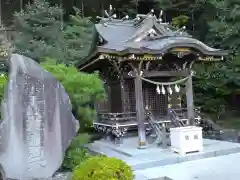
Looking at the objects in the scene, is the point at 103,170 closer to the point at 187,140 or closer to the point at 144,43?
the point at 187,140

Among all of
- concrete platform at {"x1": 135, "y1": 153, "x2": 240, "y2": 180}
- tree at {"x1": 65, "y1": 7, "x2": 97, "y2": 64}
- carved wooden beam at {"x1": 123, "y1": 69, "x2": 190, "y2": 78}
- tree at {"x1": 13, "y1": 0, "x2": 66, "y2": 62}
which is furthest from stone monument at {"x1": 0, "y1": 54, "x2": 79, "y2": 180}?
tree at {"x1": 65, "y1": 7, "x2": 97, "y2": 64}

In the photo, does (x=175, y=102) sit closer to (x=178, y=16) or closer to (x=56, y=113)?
(x=56, y=113)

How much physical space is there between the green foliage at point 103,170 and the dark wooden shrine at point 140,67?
5.10 metres

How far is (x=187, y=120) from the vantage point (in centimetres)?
1154

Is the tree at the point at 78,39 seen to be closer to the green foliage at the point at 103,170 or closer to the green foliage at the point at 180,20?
the green foliage at the point at 180,20

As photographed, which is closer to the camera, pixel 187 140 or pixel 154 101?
pixel 187 140

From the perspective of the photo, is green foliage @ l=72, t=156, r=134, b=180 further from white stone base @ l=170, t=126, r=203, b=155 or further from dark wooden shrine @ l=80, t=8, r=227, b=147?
dark wooden shrine @ l=80, t=8, r=227, b=147

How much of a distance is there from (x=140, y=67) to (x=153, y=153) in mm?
3242

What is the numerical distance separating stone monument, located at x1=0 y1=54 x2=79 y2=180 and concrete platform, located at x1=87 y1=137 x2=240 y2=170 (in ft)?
8.22

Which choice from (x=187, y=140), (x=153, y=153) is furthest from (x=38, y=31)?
(x=187, y=140)

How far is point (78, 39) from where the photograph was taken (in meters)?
19.0

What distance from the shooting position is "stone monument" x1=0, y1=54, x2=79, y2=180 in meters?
5.93

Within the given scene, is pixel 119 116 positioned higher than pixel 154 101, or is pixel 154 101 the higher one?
pixel 154 101

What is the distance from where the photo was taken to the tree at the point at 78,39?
1761 cm
